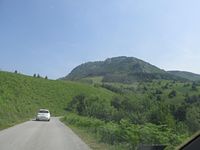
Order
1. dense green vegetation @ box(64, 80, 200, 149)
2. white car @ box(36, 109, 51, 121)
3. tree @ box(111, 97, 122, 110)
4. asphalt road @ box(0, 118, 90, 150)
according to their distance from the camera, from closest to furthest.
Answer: dense green vegetation @ box(64, 80, 200, 149) → asphalt road @ box(0, 118, 90, 150) → white car @ box(36, 109, 51, 121) → tree @ box(111, 97, 122, 110)

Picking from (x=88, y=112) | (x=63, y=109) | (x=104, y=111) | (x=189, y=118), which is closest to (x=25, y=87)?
(x=63, y=109)

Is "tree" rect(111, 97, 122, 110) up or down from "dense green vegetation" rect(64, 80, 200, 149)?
up

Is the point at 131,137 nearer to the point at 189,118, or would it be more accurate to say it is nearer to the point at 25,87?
the point at 189,118

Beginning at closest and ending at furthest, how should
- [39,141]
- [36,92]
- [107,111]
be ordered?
1. [39,141]
2. [107,111]
3. [36,92]

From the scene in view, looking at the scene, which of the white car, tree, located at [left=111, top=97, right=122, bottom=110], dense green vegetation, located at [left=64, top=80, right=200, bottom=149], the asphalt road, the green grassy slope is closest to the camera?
dense green vegetation, located at [left=64, top=80, right=200, bottom=149]

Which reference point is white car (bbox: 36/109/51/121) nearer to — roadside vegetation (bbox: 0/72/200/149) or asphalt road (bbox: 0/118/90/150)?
roadside vegetation (bbox: 0/72/200/149)

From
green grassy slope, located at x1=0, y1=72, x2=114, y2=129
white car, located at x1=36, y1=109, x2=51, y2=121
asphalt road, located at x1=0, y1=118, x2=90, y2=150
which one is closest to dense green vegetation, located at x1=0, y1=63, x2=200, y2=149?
green grassy slope, located at x1=0, y1=72, x2=114, y2=129

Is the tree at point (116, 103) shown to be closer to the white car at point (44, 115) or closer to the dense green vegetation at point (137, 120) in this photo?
the dense green vegetation at point (137, 120)

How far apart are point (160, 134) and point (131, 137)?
1.41m

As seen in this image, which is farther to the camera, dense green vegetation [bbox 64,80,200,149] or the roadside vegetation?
the roadside vegetation

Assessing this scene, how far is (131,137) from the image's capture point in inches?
662

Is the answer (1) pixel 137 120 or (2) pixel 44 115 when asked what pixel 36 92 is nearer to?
(1) pixel 137 120

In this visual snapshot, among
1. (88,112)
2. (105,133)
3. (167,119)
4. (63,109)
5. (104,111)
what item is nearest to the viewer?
(105,133)

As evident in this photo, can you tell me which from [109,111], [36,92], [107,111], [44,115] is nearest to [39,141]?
[44,115]
